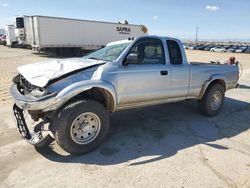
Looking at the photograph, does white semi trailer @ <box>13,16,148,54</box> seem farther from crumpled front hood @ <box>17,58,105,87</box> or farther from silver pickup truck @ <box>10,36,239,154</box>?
crumpled front hood @ <box>17,58,105,87</box>

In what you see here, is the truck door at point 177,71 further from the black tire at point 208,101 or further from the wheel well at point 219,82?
the wheel well at point 219,82

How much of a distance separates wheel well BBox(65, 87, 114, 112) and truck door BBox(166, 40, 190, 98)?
1.45 m

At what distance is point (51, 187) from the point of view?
3.20m

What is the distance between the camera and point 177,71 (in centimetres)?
526

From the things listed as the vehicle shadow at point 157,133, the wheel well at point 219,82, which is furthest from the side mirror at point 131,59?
the wheel well at point 219,82

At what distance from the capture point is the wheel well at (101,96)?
14.0 feet

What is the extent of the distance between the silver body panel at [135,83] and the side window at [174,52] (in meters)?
0.09

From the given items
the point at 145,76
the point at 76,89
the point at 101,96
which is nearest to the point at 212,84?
the point at 145,76

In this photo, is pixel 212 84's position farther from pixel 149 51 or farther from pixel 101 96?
pixel 101 96

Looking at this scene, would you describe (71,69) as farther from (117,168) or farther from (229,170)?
(229,170)

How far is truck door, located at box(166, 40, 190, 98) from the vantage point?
524 centimetres

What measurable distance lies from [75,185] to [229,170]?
7.24 feet

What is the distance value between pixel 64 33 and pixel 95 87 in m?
20.4

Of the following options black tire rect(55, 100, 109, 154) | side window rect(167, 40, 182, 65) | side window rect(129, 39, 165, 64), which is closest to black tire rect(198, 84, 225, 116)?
side window rect(167, 40, 182, 65)
